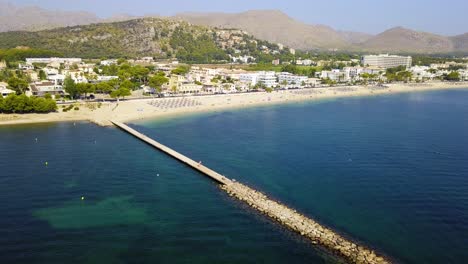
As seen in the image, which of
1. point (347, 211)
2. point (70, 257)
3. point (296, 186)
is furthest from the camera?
point (296, 186)

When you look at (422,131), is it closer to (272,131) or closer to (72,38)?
(272,131)

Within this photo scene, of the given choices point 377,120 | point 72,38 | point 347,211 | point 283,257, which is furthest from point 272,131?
point 72,38

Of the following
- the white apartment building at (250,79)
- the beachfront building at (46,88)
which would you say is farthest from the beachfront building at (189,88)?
the beachfront building at (46,88)

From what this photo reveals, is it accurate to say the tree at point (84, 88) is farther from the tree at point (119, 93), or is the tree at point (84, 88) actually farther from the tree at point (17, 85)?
the tree at point (17, 85)

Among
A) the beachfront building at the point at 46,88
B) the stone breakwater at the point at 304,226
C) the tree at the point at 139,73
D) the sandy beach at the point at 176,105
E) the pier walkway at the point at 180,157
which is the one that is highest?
the tree at the point at 139,73

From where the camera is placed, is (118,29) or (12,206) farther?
(118,29)

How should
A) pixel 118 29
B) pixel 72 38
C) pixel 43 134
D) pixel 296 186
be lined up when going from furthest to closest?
1. pixel 118 29
2. pixel 72 38
3. pixel 43 134
4. pixel 296 186

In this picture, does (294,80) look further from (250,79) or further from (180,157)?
(180,157)
